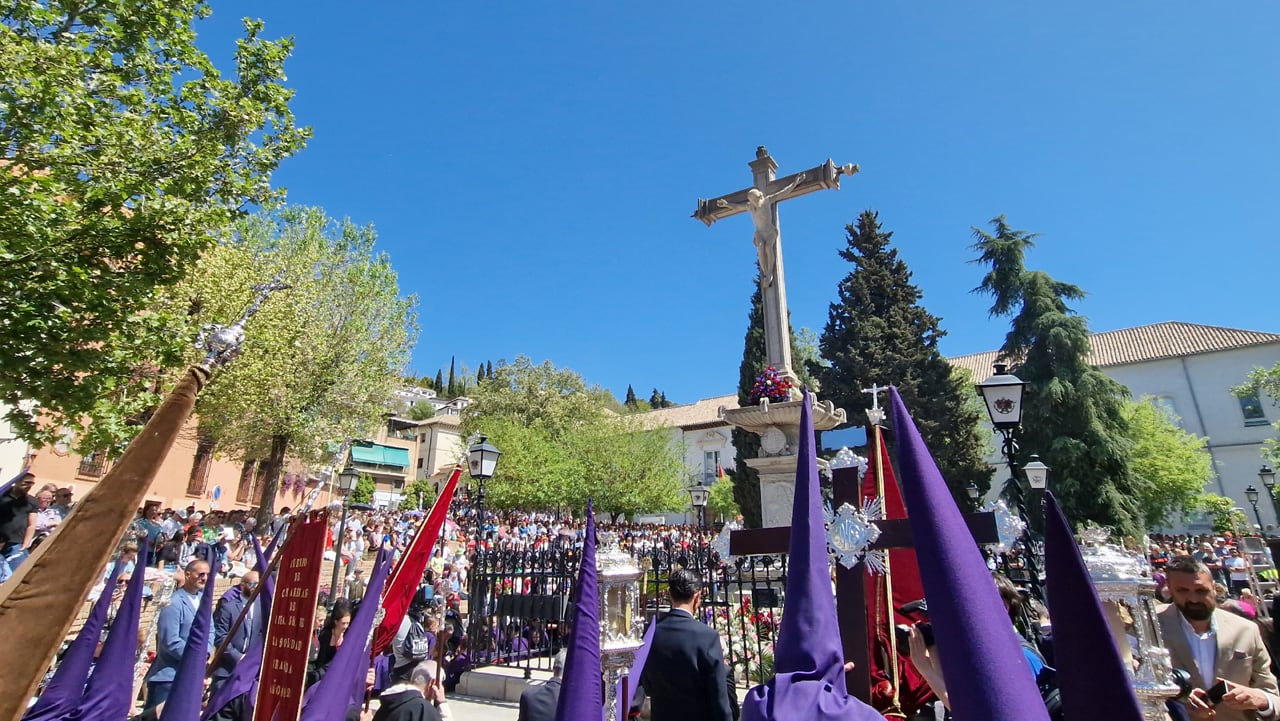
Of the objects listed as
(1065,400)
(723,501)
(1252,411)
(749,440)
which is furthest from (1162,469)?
(723,501)

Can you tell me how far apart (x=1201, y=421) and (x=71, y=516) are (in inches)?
2080

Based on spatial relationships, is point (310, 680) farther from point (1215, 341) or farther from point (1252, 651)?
point (1215, 341)

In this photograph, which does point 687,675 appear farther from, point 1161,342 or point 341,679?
point 1161,342

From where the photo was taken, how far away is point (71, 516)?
3.73 ft

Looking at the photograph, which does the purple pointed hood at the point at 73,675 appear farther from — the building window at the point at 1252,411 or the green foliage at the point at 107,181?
the building window at the point at 1252,411

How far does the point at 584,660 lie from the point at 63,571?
129cm

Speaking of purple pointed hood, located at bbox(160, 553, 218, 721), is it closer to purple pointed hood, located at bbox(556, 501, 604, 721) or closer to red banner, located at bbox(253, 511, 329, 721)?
red banner, located at bbox(253, 511, 329, 721)

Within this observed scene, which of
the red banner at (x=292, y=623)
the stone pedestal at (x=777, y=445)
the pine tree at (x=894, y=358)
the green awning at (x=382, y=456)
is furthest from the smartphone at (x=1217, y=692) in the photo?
the green awning at (x=382, y=456)

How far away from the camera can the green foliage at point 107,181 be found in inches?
294

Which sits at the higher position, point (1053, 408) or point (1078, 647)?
point (1053, 408)

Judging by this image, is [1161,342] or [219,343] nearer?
[219,343]

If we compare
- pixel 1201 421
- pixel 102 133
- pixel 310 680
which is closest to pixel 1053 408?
pixel 1201 421

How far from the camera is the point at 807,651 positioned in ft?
5.00

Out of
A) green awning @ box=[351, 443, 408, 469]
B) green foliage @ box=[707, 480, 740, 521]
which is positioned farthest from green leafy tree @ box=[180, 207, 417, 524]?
green foliage @ box=[707, 480, 740, 521]
